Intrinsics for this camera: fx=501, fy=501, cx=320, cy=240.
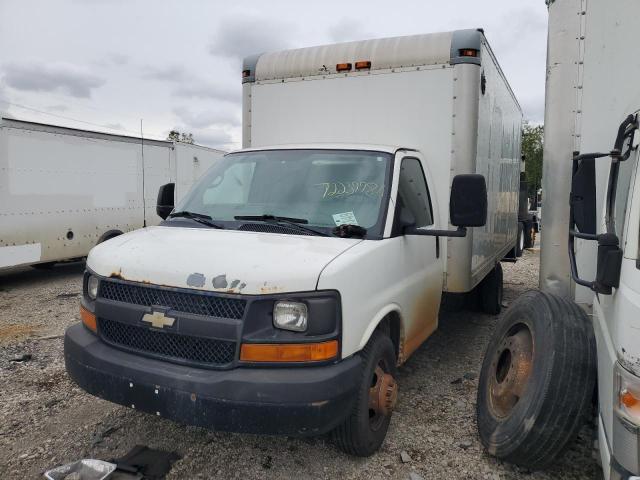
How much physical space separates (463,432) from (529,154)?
117 feet

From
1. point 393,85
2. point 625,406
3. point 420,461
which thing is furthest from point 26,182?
point 625,406

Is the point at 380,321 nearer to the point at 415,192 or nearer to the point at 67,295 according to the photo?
the point at 415,192

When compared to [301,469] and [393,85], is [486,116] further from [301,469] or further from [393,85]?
[301,469]

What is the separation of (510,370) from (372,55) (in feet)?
10.6

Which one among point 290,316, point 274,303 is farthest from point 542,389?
point 274,303

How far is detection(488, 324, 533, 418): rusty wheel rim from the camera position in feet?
11.0

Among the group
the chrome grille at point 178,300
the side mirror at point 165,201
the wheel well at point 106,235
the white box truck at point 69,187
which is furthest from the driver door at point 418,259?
the wheel well at point 106,235

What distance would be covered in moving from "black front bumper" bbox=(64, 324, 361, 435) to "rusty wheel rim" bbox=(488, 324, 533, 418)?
3.91 ft

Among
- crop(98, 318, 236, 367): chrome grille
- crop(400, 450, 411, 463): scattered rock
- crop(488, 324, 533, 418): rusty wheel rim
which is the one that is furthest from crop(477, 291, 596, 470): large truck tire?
crop(98, 318, 236, 367): chrome grille

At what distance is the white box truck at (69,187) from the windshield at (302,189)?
20.1 feet

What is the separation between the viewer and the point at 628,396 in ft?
7.04

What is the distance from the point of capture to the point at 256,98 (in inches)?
221

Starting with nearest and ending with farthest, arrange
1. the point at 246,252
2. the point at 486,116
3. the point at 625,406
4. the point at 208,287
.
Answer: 1. the point at 625,406
2. the point at 208,287
3. the point at 246,252
4. the point at 486,116

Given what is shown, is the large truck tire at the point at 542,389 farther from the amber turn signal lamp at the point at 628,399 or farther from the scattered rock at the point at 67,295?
the scattered rock at the point at 67,295
